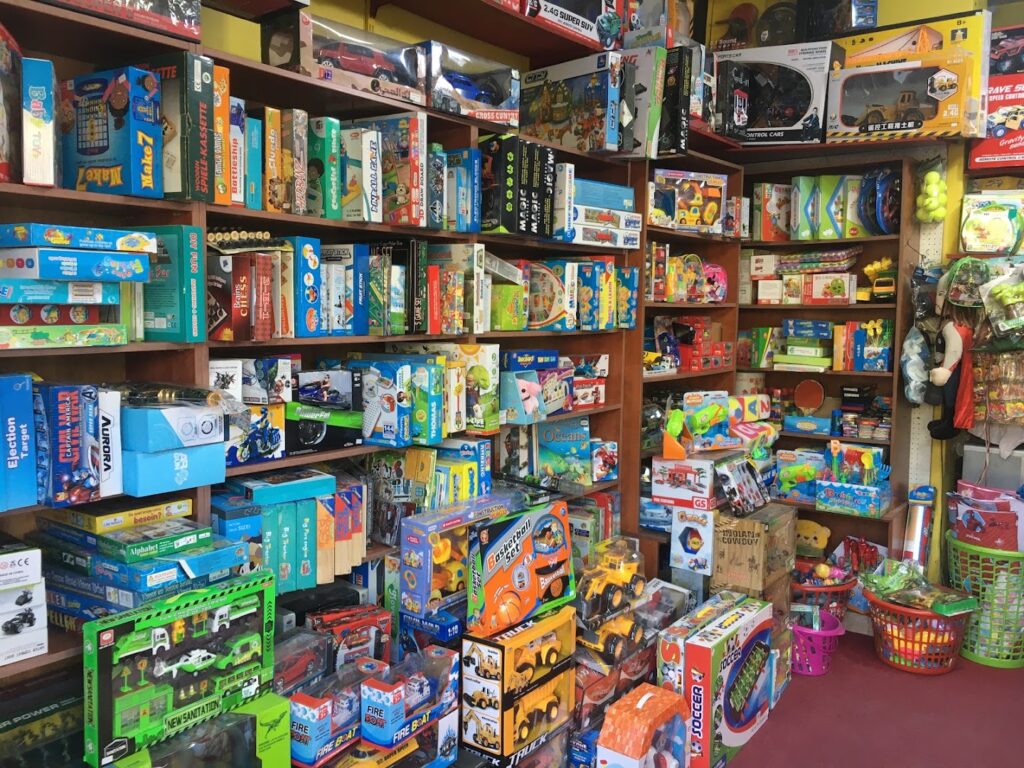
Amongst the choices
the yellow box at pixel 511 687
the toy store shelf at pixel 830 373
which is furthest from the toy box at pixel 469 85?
the toy store shelf at pixel 830 373

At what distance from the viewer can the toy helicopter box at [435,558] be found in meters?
2.48

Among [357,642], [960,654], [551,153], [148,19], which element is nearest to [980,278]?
[960,654]

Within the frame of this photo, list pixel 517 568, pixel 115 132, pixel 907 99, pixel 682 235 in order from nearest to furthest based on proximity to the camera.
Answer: pixel 115 132
pixel 517 568
pixel 907 99
pixel 682 235

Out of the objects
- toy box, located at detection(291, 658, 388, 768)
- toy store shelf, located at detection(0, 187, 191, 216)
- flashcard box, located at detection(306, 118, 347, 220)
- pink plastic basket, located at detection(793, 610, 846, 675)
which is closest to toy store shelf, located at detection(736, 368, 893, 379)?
pink plastic basket, located at detection(793, 610, 846, 675)

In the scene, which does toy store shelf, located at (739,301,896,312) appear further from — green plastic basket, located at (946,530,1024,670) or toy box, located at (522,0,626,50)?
toy box, located at (522,0,626,50)

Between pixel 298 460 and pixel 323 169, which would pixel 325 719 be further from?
pixel 323 169

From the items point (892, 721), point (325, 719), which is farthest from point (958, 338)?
point (325, 719)

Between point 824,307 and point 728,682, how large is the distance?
2.23 meters

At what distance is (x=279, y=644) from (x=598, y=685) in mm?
1172

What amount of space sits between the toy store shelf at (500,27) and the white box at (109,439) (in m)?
1.81

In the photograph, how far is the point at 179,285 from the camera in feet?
6.52

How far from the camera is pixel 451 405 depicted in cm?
270

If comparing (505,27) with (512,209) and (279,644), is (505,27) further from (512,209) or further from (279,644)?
(279,644)

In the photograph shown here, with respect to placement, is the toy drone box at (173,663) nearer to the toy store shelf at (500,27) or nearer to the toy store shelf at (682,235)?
the toy store shelf at (500,27)
